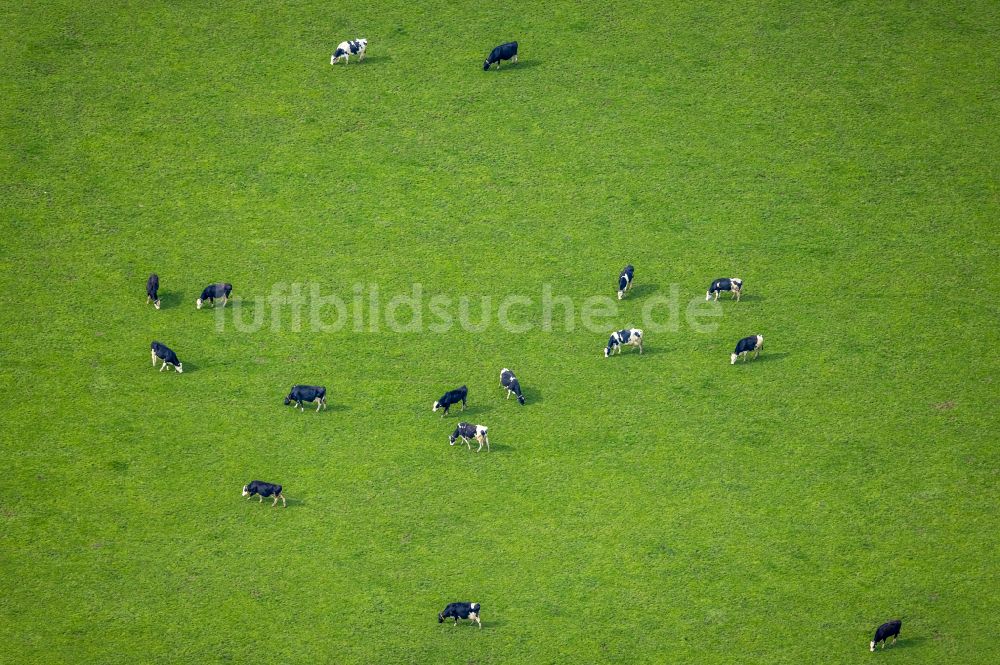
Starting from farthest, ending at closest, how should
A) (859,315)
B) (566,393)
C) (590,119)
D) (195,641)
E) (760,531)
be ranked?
1. (590,119)
2. (859,315)
3. (566,393)
4. (760,531)
5. (195,641)

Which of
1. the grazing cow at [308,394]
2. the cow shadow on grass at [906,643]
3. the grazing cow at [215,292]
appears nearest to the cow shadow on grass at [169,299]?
the grazing cow at [215,292]

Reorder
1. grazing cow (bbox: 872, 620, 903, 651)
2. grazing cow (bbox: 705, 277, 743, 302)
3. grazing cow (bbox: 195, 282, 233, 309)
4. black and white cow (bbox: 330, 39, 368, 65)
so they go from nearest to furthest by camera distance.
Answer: grazing cow (bbox: 872, 620, 903, 651) < grazing cow (bbox: 195, 282, 233, 309) < grazing cow (bbox: 705, 277, 743, 302) < black and white cow (bbox: 330, 39, 368, 65)

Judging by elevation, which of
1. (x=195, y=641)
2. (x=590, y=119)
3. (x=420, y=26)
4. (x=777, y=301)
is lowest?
(x=195, y=641)

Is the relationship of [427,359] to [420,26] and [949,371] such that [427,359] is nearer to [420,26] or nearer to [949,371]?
[949,371]

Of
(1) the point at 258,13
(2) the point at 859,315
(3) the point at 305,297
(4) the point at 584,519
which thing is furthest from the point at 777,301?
(1) the point at 258,13

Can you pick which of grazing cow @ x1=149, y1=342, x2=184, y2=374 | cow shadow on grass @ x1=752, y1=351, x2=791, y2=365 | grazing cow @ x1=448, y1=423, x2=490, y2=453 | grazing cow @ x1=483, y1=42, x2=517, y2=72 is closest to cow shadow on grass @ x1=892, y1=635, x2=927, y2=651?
cow shadow on grass @ x1=752, y1=351, x2=791, y2=365

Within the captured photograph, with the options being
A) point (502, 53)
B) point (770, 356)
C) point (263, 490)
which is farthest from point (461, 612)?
point (502, 53)

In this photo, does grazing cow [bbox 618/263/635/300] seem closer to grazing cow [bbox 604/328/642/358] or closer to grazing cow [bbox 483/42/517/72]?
grazing cow [bbox 604/328/642/358]
